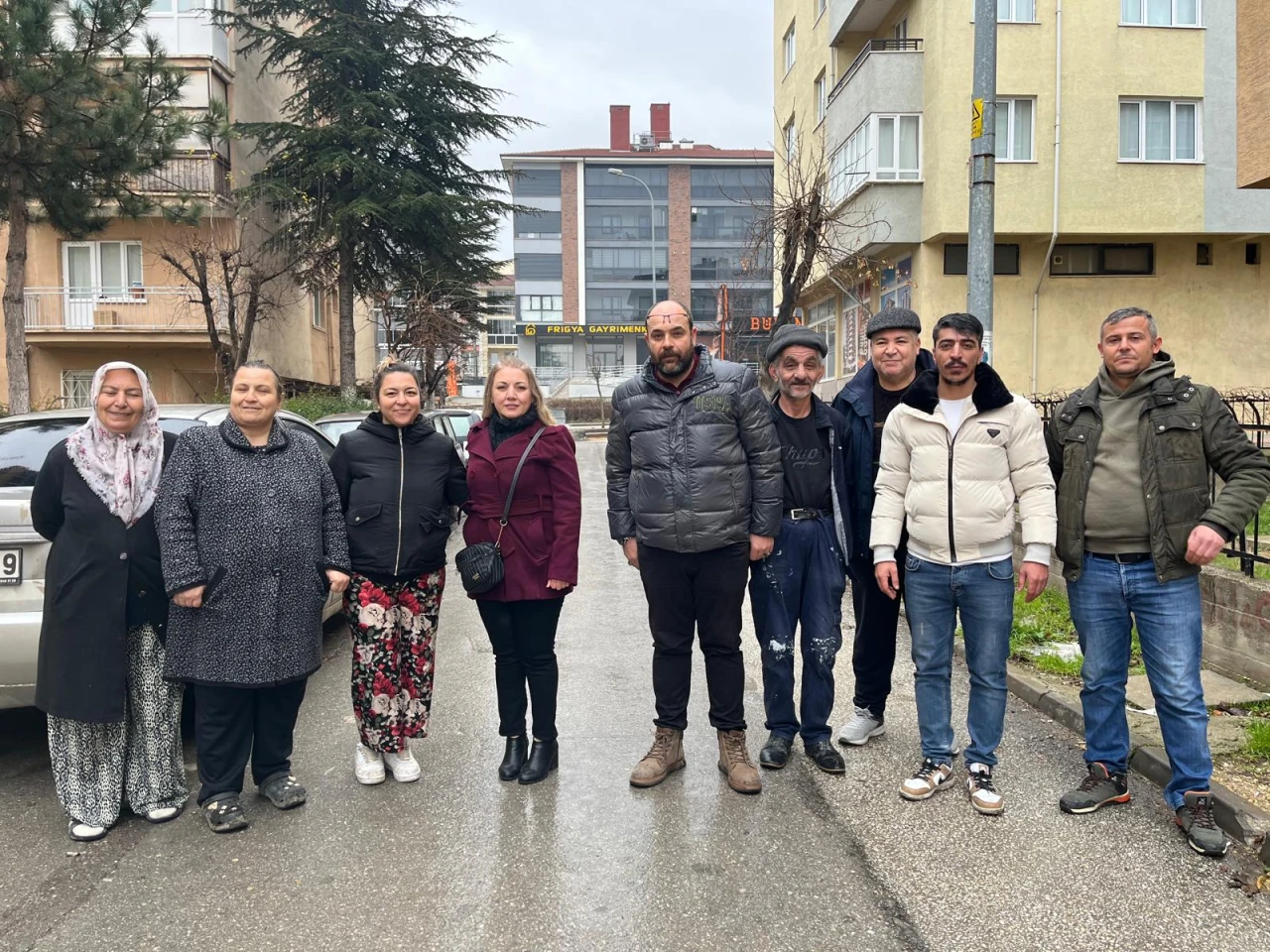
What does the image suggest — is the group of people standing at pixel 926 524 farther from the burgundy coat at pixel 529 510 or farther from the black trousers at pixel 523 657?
the black trousers at pixel 523 657

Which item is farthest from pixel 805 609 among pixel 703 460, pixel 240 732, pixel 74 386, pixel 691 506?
pixel 74 386

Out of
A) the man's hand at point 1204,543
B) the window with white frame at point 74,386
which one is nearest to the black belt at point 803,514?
the man's hand at point 1204,543

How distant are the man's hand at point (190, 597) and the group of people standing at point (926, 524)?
6.10 ft

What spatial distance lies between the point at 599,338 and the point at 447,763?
65823 millimetres

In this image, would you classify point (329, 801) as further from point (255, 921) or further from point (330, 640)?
point (330, 640)

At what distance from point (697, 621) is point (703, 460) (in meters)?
0.84

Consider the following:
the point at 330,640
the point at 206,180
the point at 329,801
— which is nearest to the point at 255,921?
the point at 329,801

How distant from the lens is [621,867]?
3621mm

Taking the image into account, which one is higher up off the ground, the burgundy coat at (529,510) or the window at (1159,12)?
the window at (1159,12)

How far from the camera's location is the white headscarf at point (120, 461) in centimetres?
389

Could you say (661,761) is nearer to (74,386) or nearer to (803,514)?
(803,514)

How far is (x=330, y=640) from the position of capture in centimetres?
733

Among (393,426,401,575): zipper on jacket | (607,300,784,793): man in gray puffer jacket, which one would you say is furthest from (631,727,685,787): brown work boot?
(393,426,401,575): zipper on jacket

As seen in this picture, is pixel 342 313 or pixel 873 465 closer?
pixel 873 465
